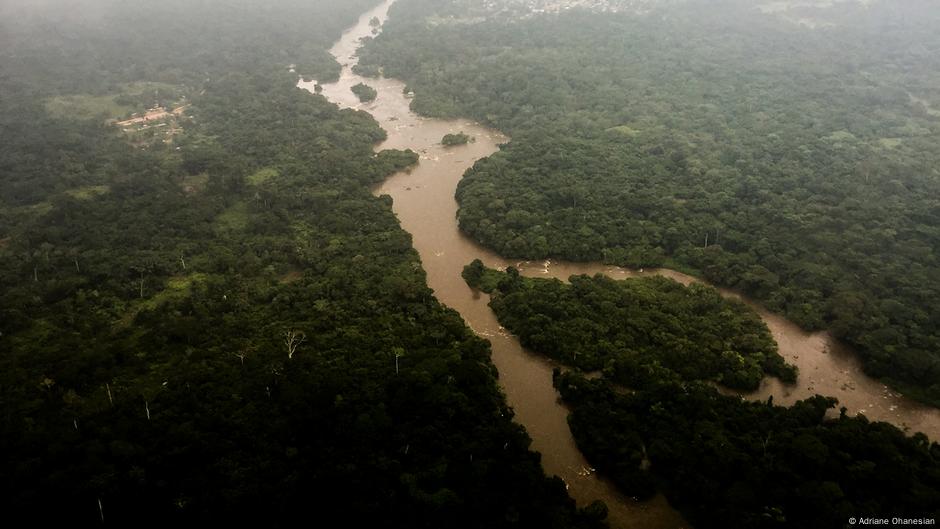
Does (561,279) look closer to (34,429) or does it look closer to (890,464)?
(890,464)

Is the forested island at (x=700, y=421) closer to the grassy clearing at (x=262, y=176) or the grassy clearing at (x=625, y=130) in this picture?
the grassy clearing at (x=625, y=130)

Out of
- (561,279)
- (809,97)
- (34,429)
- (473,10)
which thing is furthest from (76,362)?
(473,10)

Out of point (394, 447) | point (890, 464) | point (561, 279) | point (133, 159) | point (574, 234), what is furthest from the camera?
point (133, 159)

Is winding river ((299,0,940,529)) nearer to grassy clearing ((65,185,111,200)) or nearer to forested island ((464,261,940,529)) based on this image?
forested island ((464,261,940,529))

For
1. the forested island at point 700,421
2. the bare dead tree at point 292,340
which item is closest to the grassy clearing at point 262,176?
the bare dead tree at point 292,340

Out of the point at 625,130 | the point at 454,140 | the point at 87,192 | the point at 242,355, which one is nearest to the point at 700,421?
the point at 242,355

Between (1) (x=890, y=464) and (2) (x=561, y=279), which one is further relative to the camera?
(2) (x=561, y=279)
